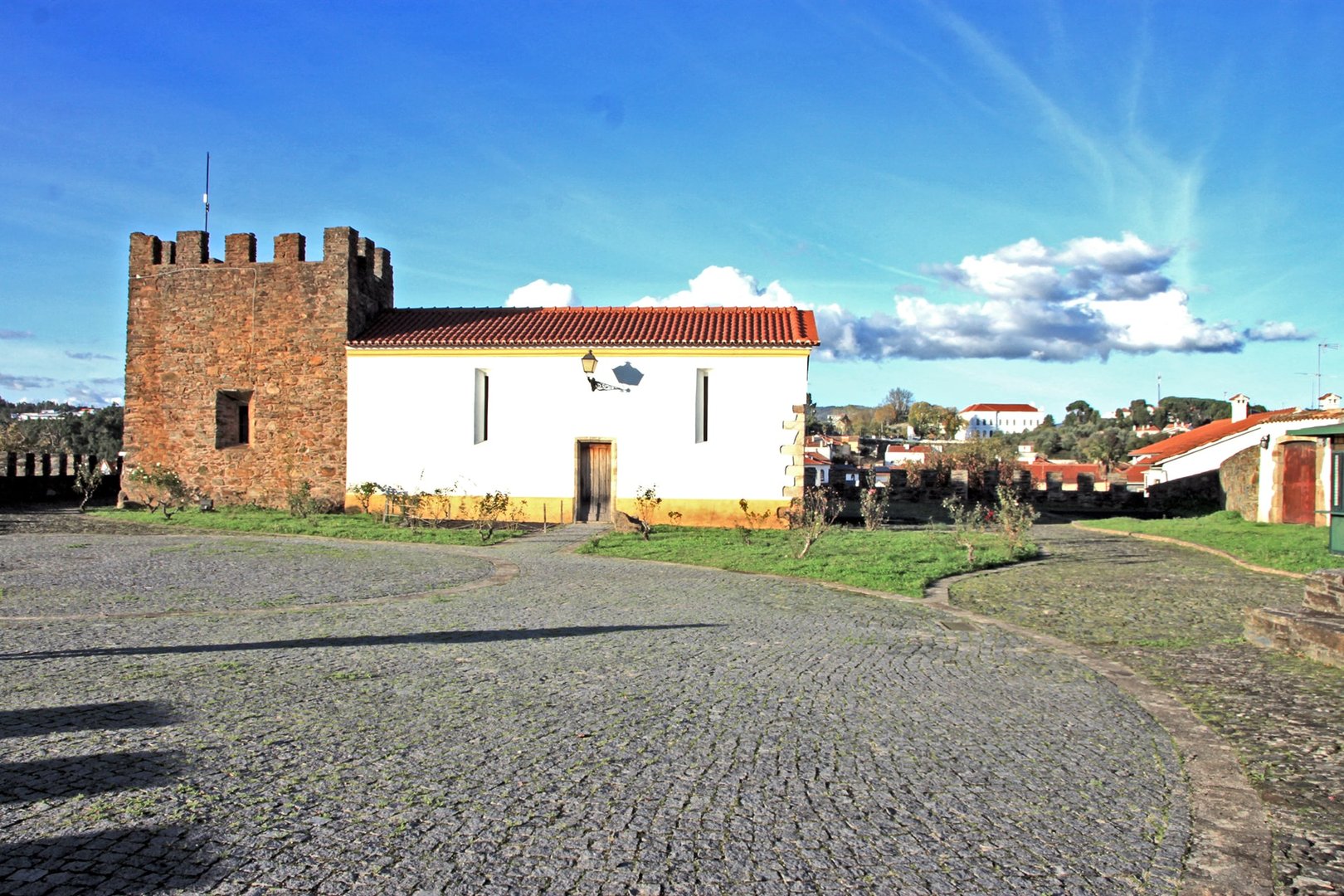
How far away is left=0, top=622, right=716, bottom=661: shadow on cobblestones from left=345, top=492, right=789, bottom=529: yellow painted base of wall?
37.6ft

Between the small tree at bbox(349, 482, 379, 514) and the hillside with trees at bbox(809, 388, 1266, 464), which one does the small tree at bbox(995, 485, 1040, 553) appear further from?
the hillside with trees at bbox(809, 388, 1266, 464)

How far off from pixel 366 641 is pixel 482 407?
14127 millimetres

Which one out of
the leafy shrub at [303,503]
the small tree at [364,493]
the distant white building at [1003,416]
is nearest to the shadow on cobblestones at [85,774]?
the leafy shrub at [303,503]

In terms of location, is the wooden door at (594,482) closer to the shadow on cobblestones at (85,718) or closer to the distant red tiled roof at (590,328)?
the distant red tiled roof at (590,328)

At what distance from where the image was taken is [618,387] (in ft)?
68.2

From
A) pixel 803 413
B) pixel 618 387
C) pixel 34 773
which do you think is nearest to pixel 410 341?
pixel 618 387

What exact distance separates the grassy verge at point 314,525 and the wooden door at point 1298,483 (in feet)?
62.0

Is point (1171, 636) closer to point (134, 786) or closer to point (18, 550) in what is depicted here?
point (134, 786)

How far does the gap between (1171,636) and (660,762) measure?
21.0 ft

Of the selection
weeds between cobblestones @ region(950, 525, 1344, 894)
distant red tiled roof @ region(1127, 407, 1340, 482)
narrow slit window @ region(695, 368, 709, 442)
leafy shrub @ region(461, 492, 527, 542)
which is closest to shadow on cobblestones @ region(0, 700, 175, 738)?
weeds between cobblestones @ region(950, 525, 1344, 894)

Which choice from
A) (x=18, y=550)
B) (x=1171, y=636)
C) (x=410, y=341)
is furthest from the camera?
(x=410, y=341)

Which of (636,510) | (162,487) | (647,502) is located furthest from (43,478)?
(647,502)

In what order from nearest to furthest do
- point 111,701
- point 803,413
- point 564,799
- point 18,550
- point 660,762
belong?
point 564,799
point 660,762
point 111,701
point 18,550
point 803,413

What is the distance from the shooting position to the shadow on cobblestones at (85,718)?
4.83m
